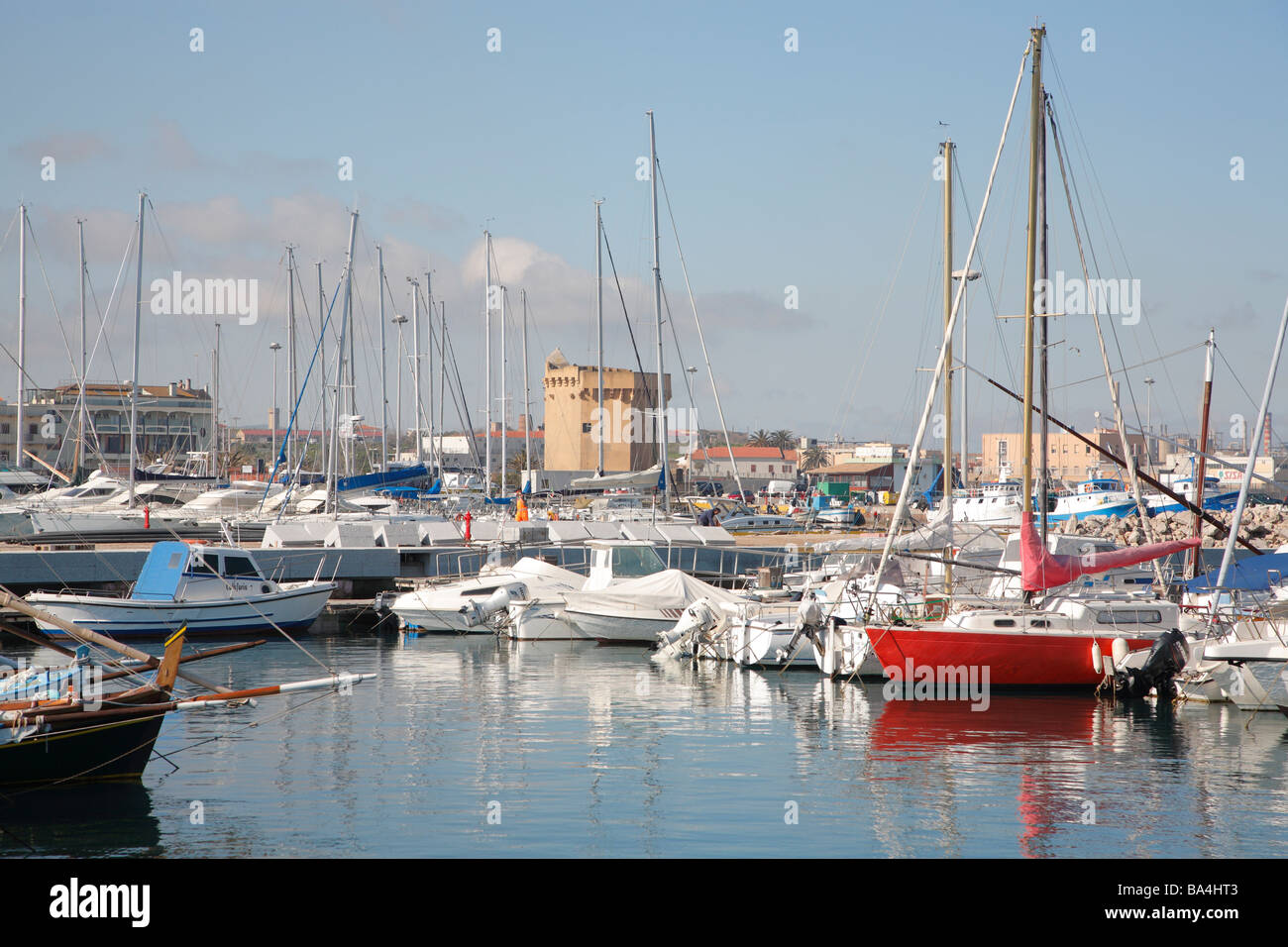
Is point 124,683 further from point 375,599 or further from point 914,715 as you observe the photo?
point 375,599

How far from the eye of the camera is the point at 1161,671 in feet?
75.0

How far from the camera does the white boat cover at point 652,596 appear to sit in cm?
3112

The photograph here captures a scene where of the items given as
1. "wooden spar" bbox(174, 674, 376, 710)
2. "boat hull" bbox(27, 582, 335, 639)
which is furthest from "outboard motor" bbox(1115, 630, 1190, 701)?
"boat hull" bbox(27, 582, 335, 639)

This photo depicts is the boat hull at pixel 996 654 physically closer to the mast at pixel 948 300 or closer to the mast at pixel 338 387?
the mast at pixel 948 300

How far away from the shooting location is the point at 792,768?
17.0 m

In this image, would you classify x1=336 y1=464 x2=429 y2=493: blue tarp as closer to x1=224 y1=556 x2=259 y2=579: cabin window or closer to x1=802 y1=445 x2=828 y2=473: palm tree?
x1=224 y1=556 x2=259 y2=579: cabin window

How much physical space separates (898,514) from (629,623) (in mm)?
9334

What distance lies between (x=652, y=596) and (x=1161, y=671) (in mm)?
12931

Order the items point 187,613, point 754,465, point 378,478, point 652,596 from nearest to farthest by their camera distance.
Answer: point 187,613 < point 652,596 < point 378,478 < point 754,465

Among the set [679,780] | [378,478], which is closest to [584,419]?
[378,478]

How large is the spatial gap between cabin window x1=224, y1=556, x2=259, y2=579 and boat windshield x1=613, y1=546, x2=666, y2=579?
10082 millimetres

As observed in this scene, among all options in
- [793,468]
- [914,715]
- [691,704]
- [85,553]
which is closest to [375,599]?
[85,553]

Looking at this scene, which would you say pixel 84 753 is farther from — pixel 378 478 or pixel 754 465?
pixel 754 465
